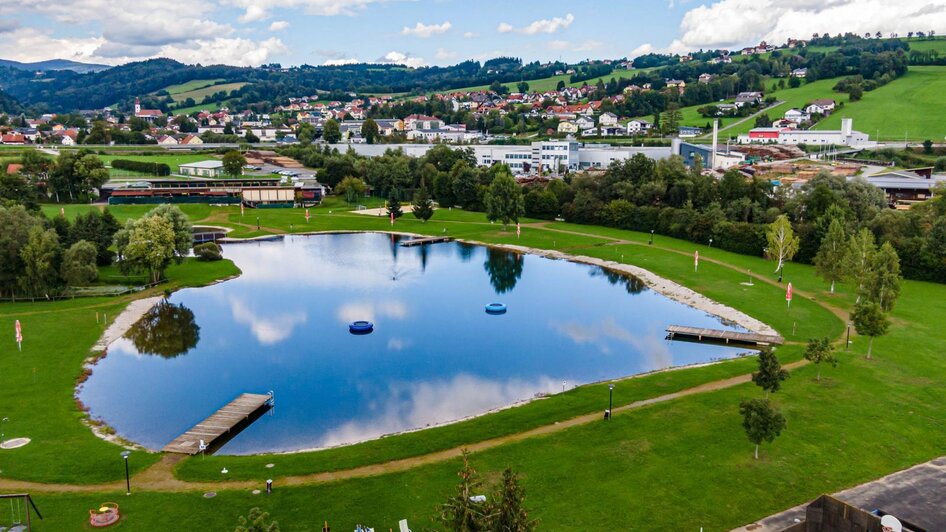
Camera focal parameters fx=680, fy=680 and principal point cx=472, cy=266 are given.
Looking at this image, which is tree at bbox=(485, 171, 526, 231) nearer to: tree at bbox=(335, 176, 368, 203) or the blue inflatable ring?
tree at bbox=(335, 176, 368, 203)

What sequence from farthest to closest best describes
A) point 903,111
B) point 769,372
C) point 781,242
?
1. point 903,111
2. point 781,242
3. point 769,372

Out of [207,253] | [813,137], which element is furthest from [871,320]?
[813,137]

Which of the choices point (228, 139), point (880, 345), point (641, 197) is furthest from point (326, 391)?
point (228, 139)

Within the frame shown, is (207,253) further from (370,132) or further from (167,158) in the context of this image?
(370,132)

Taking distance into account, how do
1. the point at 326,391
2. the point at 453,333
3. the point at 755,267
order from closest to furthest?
the point at 326,391 < the point at 453,333 < the point at 755,267

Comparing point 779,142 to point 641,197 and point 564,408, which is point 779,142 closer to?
point 641,197

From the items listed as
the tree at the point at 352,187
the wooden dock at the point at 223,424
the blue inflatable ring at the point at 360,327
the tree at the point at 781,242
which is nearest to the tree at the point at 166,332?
the blue inflatable ring at the point at 360,327
